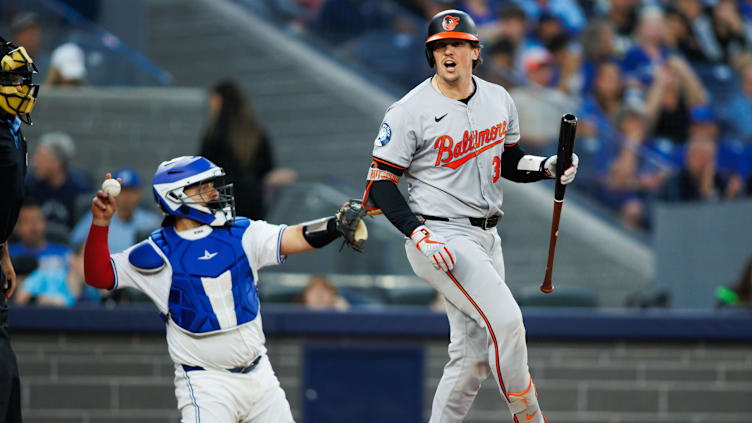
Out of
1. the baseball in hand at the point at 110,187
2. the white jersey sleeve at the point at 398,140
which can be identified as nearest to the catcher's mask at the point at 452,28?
the white jersey sleeve at the point at 398,140

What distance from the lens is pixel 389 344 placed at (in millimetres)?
7656

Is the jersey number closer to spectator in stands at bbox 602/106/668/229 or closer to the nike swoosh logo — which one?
the nike swoosh logo

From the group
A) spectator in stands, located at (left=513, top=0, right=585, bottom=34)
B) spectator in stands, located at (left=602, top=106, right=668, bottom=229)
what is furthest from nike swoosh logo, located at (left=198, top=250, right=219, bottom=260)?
spectator in stands, located at (left=513, top=0, right=585, bottom=34)

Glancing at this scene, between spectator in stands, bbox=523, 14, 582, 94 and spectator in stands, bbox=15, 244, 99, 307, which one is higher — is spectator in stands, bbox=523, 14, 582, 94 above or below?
above

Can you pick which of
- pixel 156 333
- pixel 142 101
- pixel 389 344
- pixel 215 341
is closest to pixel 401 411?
pixel 389 344

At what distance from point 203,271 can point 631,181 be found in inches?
235

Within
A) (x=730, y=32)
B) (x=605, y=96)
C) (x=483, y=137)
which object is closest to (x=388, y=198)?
(x=483, y=137)

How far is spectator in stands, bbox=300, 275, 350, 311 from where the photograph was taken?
26.1 feet

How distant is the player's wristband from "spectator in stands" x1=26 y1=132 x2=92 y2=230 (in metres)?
4.22

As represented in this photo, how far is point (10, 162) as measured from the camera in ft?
15.1

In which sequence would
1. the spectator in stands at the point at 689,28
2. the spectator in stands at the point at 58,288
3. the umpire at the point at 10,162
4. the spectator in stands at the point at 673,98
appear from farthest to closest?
the spectator in stands at the point at 689,28 → the spectator in stands at the point at 673,98 → the spectator in stands at the point at 58,288 → the umpire at the point at 10,162

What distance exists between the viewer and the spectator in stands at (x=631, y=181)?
10.0 meters

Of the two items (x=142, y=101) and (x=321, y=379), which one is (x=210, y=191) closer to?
Result: (x=321, y=379)

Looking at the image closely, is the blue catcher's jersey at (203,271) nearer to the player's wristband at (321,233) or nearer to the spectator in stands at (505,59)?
the player's wristband at (321,233)
